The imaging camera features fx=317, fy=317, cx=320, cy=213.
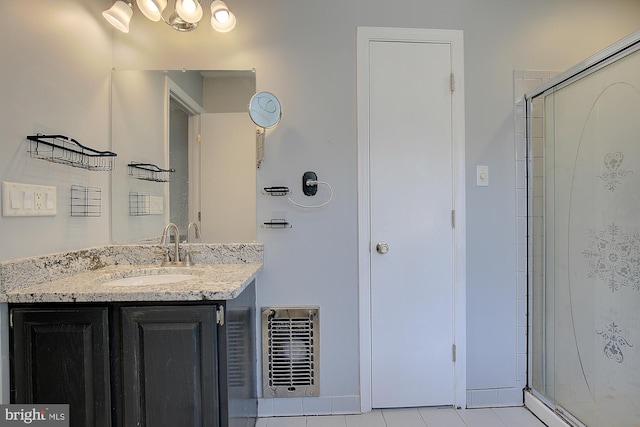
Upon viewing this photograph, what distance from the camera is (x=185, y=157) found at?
1757mm

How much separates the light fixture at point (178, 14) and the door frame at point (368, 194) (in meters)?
0.73

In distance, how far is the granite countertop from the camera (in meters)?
1.12

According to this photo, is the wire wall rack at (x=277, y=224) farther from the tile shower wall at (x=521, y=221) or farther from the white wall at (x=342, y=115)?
the tile shower wall at (x=521, y=221)

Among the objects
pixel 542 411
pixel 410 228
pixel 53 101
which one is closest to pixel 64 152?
pixel 53 101

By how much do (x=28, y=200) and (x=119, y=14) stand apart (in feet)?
3.21

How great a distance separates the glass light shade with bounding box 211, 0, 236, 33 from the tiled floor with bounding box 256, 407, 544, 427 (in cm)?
211

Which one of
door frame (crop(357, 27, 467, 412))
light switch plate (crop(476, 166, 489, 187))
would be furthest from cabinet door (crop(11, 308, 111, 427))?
light switch plate (crop(476, 166, 489, 187))

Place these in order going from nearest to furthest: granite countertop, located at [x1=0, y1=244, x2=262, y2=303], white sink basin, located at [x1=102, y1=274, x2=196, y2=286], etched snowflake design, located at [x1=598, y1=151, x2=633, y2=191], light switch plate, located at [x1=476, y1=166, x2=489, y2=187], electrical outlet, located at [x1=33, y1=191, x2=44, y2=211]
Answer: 1. granite countertop, located at [x1=0, y1=244, x2=262, y2=303]
2. electrical outlet, located at [x1=33, y1=191, x2=44, y2=211]
3. etched snowflake design, located at [x1=598, y1=151, x2=633, y2=191]
4. white sink basin, located at [x1=102, y1=274, x2=196, y2=286]
5. light switch plate, located at [x1=476, y1=166, x2=489, y2=187]

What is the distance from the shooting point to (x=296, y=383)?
1.75 meters

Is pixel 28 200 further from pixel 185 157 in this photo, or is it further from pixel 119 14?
pixel 119 14

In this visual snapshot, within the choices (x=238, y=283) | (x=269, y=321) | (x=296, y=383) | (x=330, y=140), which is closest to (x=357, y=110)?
(x=330, y=140)

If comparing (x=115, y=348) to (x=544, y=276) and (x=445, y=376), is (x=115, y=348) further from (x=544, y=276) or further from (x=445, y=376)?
(x=544, y=276)

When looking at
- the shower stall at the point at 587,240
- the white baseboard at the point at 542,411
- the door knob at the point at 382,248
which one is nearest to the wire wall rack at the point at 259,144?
the door knob at the point at 382,248

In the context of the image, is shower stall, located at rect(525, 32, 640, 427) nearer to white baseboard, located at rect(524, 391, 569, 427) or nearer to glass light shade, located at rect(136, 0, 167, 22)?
white baseboard, located at rect(524, 391, 569, 427)
